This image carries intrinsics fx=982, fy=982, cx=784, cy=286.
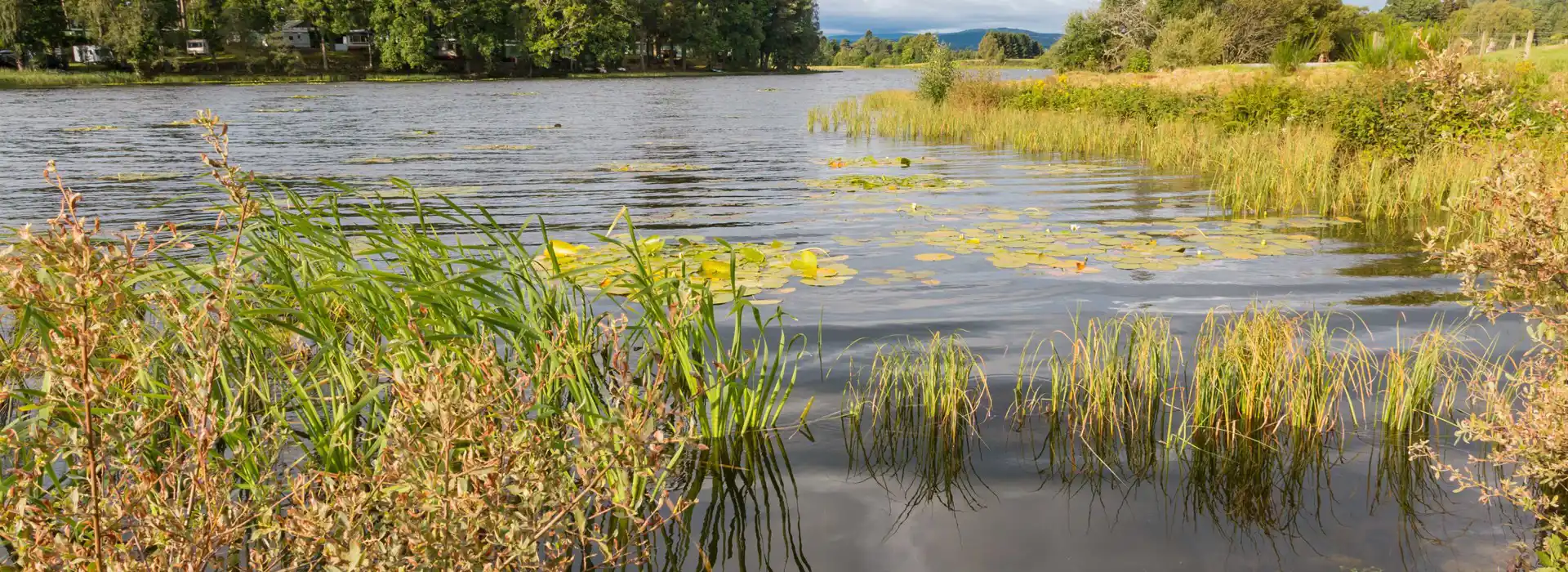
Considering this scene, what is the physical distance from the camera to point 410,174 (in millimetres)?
15906

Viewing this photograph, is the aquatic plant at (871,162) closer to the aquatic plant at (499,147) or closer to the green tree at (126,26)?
the aquatic plant at (499,147)

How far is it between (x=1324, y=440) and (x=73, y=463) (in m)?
4.66

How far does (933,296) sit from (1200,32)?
100 ft

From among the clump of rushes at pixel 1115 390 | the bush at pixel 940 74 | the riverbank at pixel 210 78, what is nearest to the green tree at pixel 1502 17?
the riverbank at pixel 210 78

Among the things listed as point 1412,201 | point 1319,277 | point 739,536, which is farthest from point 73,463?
point 1412,201

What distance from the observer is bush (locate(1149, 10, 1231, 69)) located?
107ft

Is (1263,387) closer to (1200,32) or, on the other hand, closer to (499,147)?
(499,147)

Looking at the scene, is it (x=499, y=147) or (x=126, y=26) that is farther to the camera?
(x=126, y=26)

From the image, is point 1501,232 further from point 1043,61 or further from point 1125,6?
point 1043,61

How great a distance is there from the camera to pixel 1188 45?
107ft

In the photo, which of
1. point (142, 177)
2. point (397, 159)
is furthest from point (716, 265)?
point (397, 159)

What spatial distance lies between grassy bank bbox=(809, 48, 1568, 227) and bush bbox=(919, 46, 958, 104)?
2.84 meters

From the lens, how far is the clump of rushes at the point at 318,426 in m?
2.12

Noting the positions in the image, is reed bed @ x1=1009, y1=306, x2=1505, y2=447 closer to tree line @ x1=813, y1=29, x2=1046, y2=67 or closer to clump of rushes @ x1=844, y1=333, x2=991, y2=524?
clump of rushes @ x1=844, y1=333, x2=991, y2=524
